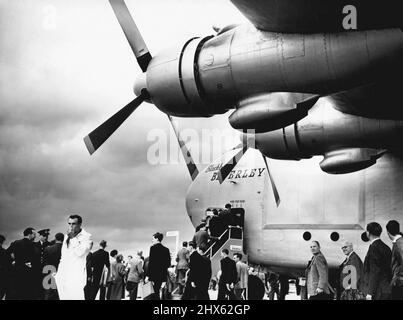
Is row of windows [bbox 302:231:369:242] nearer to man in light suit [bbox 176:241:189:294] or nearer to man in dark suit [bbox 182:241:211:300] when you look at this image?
man in light suit [bbox 176:241:189:294]

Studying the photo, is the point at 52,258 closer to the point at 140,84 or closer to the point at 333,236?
the point at 140,84

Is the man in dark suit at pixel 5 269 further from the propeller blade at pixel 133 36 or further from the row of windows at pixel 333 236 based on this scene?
the row of windows at pixel 333 236

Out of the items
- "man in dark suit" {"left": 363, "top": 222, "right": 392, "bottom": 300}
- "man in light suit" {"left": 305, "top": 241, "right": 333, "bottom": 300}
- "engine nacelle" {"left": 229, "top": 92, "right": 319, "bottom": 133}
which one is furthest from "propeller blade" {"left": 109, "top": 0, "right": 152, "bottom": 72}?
"man in dark suit" {"left": 363, "top": 222, "right": 392, "bottom": 300}

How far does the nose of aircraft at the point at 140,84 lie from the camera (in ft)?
29.8

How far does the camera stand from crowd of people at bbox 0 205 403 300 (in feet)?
25.0

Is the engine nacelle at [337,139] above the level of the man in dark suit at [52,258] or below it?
above

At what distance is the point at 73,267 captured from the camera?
26.1 ft

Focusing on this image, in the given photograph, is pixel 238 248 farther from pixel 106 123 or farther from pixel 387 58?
pixel 387 58

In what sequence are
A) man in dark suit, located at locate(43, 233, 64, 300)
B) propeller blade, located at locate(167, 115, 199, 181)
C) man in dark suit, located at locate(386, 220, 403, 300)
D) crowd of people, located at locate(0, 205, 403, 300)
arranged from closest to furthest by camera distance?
man in dark suit, located at locate(386, 220, 403, 300) → crowd of people, located at locate(0, 205, 403, 300) → man in dark suit, located at locate(43, 233, 64, 300) → propeller blade, located at locate(167, 115, 199, 181)

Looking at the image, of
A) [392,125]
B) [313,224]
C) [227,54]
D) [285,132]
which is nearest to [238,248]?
[313,224]

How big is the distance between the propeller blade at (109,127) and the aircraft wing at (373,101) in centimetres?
365

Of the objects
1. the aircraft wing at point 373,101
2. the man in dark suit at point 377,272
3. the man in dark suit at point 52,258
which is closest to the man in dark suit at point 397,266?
the man in dark suit at point 377,272

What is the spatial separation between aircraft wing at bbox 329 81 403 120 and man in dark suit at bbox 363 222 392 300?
2.28 metres

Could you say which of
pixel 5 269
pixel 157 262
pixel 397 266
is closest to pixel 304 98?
pixel 397 266
